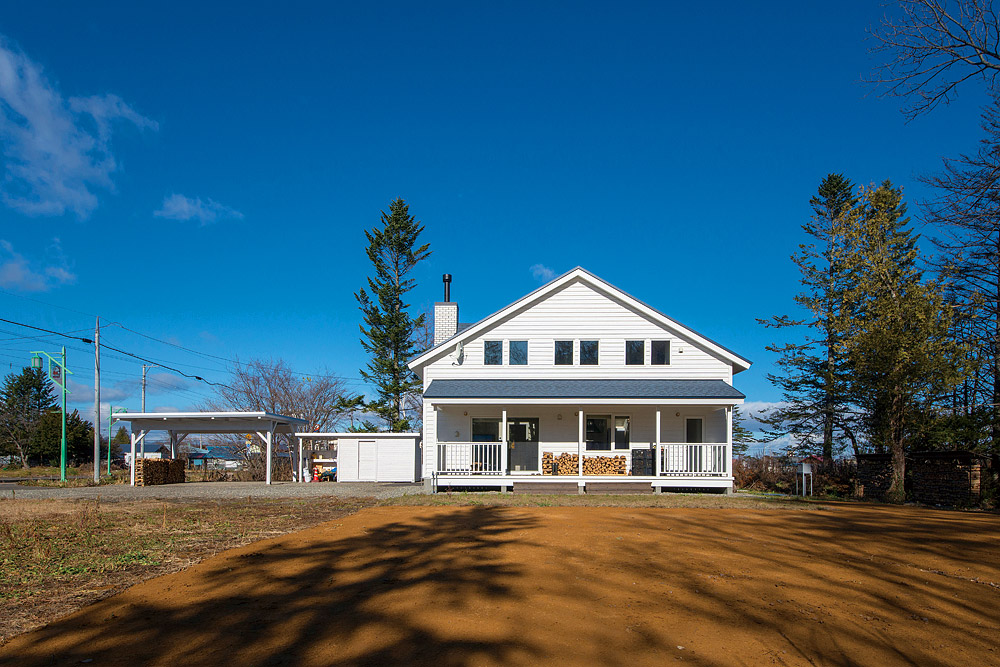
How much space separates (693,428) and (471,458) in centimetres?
743

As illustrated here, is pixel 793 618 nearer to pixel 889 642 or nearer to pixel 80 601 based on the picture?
pixel 889 642

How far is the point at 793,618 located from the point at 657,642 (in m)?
1.61

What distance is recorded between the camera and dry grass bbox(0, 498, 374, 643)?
682 cm

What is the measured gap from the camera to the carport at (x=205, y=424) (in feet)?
83.3

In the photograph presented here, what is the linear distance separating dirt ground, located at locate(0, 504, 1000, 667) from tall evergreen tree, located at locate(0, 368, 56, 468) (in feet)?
163

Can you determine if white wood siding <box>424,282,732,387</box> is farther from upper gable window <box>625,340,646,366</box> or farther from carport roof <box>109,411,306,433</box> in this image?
carport roof <box>109,411,306,433</box>

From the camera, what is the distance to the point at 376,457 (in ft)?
84.2

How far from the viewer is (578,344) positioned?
22.3 metres

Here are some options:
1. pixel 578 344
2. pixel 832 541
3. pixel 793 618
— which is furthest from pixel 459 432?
pixel 793 618

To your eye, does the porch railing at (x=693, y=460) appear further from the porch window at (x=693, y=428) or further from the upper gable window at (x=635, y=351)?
the upper gable window at (x=635, y=351)

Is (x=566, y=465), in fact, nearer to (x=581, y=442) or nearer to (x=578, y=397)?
(x=581, y=442)

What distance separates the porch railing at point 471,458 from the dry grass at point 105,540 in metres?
3.96

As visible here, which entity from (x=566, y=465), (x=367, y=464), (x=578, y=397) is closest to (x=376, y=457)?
(x=367, y=464)

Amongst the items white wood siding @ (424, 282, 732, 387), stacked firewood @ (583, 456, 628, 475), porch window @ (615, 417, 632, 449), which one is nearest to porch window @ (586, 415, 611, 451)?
porch window @ (615, 417, 632, 449)
